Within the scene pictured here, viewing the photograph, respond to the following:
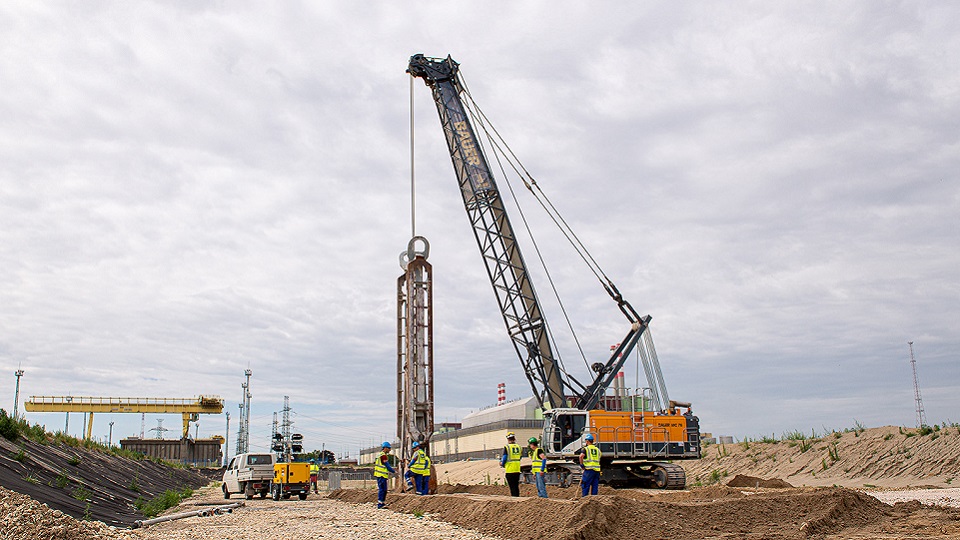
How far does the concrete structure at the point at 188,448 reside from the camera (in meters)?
89.8

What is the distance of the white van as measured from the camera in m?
27.6

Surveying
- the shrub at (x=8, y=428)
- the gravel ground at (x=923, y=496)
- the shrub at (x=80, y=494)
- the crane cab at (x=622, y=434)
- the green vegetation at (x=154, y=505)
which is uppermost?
the shrub at (x=8, y=428)

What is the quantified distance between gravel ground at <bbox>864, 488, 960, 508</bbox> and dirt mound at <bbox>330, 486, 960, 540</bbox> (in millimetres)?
3197

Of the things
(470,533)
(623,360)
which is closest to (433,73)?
(623,360)

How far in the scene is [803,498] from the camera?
14.7 meters

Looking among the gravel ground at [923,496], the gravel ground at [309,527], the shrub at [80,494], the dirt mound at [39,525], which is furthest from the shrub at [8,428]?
the gravel ground at [923,496]

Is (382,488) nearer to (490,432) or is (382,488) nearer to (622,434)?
(622,434)

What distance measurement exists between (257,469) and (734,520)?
739 inches

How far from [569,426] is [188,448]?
75.8m

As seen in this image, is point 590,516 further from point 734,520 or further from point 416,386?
point 416,386

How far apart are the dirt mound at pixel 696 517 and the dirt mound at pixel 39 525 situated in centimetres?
629

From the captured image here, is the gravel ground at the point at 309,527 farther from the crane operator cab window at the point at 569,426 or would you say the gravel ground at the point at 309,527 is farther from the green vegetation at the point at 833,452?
the green vegetation at the point at 833,452

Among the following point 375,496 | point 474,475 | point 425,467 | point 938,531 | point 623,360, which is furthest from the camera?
point 474,475

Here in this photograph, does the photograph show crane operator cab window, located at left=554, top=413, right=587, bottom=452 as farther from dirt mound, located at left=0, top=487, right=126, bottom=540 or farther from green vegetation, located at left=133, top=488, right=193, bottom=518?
dirt mound, located at left=0, top=487, right=126, bottom=540
